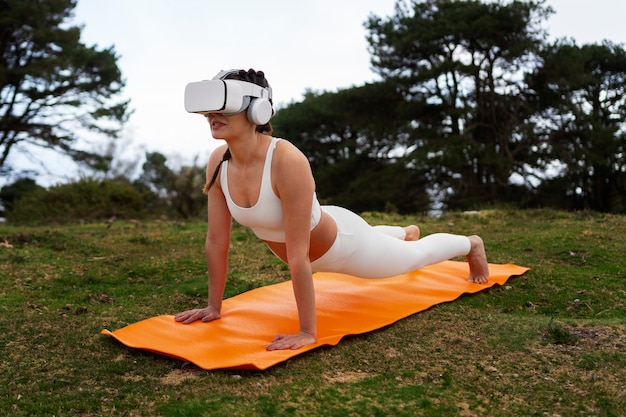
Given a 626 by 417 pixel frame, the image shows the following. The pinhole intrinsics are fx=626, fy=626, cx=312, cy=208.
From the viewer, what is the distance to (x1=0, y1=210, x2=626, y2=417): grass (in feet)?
7.47

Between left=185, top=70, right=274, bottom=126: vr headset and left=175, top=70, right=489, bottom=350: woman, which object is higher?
left=185, top=70, right=274, bottom=126: vr headset

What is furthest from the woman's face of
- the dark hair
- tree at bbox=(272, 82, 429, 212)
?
tree at bbox=(272, 82, 429, 212)

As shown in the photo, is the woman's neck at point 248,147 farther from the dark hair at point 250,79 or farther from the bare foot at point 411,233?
the bare foot at point 411,233

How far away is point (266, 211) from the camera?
3004 mm

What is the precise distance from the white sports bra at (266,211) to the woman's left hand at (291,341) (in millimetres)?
504

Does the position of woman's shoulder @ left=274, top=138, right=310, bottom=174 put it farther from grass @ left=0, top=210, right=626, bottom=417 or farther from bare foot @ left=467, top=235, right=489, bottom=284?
bare foot @ left=467, top=235, right=489, bottom=284

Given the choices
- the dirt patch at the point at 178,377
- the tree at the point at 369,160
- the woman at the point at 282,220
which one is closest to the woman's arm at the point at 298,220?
the woman at the point at 282,220

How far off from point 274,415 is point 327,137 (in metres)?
18.3

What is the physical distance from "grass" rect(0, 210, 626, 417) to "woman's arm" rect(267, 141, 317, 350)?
0.58 ft

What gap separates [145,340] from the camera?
2.99 metres

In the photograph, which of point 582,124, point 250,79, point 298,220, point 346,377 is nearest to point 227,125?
point 250,79

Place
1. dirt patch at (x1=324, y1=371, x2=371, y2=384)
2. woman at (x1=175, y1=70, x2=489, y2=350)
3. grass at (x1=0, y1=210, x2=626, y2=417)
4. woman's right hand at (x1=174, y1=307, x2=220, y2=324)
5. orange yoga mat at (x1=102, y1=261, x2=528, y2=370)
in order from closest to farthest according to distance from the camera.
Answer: grass at (x1=0, y1=210, x2=626, y2=417) → dirt patch at (x1=324, y1=371, x2=371, y2=384) → orange yoga mat at (x1=102, y1=261, x2=528, y2=370) → woman at (x1=175, y1=70, x2=489, y2=350) → woman's right hand at (x1=174, y1=307, x2=220, y2=324)

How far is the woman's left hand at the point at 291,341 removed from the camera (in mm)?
2814

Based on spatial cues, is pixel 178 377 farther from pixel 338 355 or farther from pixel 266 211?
pixel 266 211
